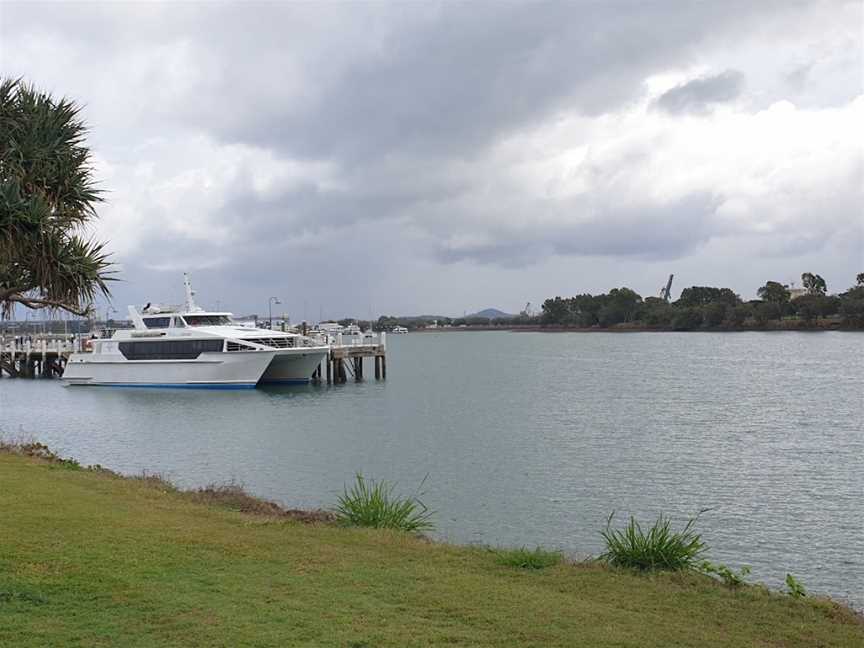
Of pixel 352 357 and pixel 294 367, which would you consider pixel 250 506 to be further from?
pixel 352 357

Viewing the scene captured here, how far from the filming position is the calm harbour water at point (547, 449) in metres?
15.9

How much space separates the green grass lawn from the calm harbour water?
4.87 meters

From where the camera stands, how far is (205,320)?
54031mm

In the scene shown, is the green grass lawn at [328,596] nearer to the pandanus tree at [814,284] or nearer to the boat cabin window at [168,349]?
the boat cabin window at [168,349]

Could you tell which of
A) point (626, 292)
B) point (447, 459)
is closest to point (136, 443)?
point (447, 459)

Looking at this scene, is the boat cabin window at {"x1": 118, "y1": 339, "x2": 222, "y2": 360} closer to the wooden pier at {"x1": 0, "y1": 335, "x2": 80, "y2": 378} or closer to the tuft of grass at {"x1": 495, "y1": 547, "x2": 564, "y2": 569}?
the wooden pier at {"x1": 0, "y1": 335, "x2": 80, "y2": 378}

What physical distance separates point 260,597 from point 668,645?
3.44m

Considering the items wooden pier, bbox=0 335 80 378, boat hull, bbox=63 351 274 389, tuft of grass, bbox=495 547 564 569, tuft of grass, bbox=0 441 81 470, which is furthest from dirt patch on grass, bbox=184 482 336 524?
wooden pier, bbox=0 335 80 378

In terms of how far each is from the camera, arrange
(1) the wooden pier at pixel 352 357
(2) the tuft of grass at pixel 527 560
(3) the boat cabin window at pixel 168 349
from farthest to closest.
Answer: (1) the wooden pier at pixel 352 357 < (3) the boat cabin window at pixel 168 349 < (2) the tuft of grass at pixel 527 560

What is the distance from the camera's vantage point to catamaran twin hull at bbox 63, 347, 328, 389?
168 ft

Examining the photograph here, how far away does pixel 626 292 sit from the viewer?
171250 millimetres

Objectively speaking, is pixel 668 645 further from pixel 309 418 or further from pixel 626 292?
pixel 626 292

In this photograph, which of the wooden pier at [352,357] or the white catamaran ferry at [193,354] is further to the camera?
the wooden pier at [352,357]

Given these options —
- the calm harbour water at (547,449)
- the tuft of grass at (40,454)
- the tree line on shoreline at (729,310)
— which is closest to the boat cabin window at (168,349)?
the calm harbour water at (547,449)
